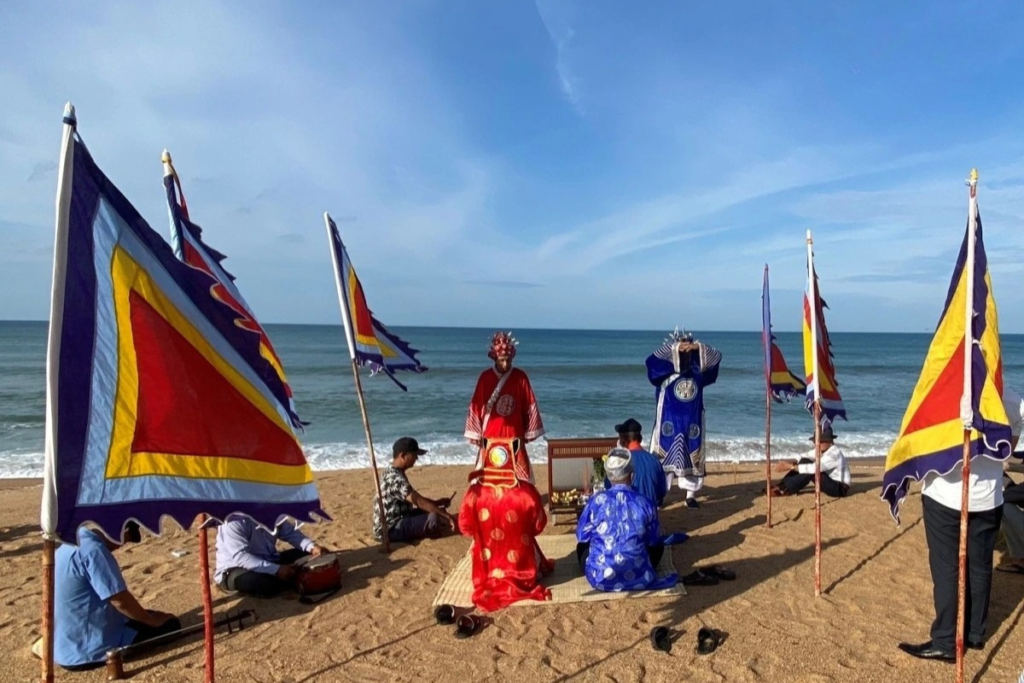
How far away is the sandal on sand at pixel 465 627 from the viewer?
481 centimetres

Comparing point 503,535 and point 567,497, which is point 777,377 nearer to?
point 567,497

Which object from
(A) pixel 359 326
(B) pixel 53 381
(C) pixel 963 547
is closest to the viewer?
(B) pixel 53 381

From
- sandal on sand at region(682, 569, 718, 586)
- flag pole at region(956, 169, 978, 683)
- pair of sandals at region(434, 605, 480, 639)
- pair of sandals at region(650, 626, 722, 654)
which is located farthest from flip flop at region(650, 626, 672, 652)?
flag pole at region(956, 169, 978, 683)

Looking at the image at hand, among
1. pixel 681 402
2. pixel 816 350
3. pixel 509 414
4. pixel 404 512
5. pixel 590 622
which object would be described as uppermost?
pixel 816 350

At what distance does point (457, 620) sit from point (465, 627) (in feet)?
0.47

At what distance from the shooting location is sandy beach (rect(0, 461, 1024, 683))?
4.30 m

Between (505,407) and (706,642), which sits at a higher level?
(505,407)

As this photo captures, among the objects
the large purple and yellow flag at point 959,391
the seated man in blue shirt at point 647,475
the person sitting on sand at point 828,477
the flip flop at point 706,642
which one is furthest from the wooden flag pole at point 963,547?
the person sitting on sand at point 828,477

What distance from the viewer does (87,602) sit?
14.4ft

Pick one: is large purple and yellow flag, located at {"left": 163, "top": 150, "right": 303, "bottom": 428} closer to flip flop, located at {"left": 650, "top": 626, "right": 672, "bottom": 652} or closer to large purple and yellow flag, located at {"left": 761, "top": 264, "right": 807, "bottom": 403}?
flip flop, located at {"left": 650, "top": 626, "right": 672, "bottom": 652}

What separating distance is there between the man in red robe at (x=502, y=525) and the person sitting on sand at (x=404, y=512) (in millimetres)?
1544

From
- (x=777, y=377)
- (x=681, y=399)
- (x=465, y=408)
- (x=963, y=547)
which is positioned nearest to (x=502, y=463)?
(x=963, y=547)

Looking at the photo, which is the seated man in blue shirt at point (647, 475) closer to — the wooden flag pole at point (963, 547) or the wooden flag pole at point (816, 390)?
the wooden flag pole at point (816, 390)

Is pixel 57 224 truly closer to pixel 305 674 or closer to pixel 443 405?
pixel 305 674
